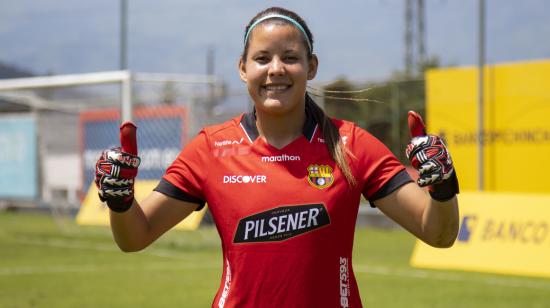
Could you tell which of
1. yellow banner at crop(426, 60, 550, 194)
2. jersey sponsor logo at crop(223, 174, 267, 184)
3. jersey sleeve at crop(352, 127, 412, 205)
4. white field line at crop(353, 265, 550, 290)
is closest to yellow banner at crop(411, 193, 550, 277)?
white field line at crop(353, 265, 550, 290)

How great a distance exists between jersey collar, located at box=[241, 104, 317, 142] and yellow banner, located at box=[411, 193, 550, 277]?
857 centimetres

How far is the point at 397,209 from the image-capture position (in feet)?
12.3

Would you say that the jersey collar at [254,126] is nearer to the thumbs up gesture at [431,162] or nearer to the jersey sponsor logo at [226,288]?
the thumbs up gesture at [431,162]

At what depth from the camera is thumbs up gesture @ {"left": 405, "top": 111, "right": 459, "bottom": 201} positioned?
3.44 meters

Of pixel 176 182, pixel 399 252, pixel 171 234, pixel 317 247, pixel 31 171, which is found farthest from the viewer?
pixel 31 171

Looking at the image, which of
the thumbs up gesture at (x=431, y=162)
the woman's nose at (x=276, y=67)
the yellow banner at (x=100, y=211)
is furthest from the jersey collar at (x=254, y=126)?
the yellow banner at (x=100, y=211)

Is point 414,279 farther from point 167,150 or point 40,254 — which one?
point 167,150

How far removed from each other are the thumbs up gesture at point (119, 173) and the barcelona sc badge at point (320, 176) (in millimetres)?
706

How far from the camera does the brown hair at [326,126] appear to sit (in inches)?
146

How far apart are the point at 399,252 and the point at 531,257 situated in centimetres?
434

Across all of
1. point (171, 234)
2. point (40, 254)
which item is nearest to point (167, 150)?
point (171, 234)

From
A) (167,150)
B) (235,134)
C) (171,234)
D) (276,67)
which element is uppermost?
(276,67)

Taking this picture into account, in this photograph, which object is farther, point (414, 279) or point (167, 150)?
point (167, 150)

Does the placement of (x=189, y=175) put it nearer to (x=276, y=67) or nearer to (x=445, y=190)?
(x=276, y=67)
